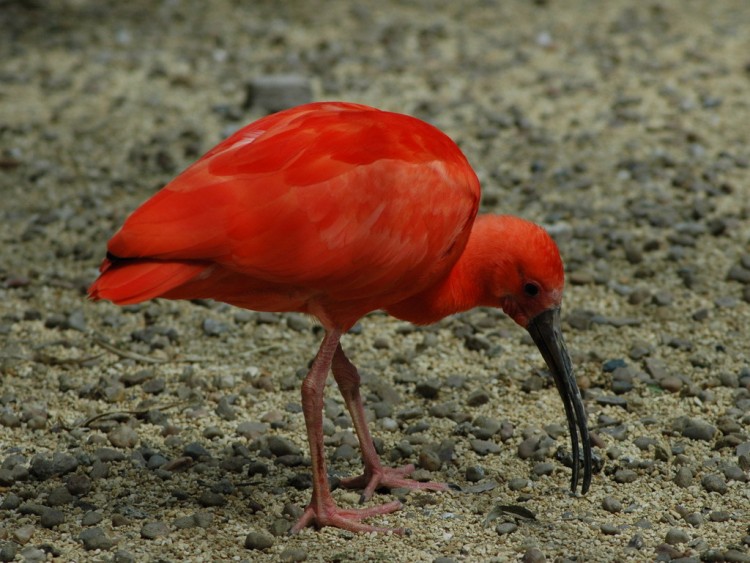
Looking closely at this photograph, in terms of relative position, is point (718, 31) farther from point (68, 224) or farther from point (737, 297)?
point (68, 224)

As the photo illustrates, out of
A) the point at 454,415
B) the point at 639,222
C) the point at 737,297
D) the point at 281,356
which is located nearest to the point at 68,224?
the point at 281,356

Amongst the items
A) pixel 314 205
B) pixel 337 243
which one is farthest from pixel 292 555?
pixel 314 205

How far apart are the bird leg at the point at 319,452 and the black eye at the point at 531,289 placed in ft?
2.55

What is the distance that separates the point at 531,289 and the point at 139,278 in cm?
157

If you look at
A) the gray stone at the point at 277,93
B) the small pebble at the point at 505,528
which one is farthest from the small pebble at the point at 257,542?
the gray stone at the point at 277,93

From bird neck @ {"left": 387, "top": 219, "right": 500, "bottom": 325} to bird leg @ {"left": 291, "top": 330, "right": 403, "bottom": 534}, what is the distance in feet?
1.39

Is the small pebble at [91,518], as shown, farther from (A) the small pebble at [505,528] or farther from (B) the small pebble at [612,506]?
(B) the small pebble at [612,506]

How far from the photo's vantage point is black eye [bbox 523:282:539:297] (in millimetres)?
4359

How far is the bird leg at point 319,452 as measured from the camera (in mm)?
4160

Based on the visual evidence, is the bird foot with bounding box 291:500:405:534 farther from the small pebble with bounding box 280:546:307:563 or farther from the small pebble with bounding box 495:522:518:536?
the small pebble with bounding box 495:522:518:536

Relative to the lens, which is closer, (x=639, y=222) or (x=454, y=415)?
(x=454, y=415)

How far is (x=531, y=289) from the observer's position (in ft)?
14.4

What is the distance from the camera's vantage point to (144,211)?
12.4 ft

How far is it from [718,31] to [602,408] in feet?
21.0
